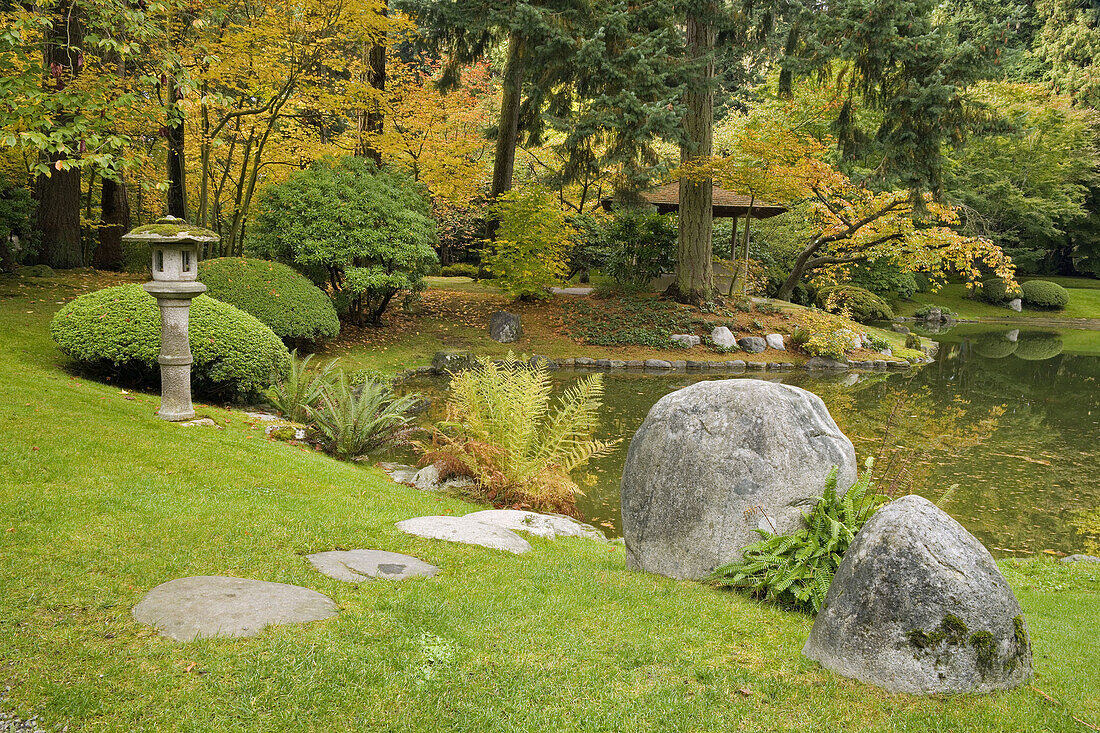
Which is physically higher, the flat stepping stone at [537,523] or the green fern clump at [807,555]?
the green fern clump at [807,555]

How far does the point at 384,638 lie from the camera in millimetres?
3232

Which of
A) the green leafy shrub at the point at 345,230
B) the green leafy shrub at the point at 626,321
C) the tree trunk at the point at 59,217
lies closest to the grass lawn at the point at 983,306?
the green leafy shrub at the point at 626,321

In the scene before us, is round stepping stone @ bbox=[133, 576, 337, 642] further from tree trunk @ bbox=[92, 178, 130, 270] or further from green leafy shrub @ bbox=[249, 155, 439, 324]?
tree trunk @ bbox=[92, 178, 130, 270]

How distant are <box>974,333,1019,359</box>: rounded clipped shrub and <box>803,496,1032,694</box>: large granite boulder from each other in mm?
20063

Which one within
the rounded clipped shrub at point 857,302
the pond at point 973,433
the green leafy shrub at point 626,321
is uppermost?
the rounded clipped shrub at point 857,302

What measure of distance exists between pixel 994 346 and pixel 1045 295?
1341 centimetres

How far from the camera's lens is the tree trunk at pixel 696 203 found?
58.2 ft

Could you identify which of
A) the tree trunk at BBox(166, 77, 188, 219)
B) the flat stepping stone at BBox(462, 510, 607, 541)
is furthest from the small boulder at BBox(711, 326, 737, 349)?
the tree trunk at BBox(166, 77, 188, 219)

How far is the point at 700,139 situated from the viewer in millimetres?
18281

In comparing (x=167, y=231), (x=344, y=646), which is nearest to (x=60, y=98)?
(x=167, y=231)

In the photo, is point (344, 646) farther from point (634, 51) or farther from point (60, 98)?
point (634, 51)

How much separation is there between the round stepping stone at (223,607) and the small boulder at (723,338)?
15.0 m

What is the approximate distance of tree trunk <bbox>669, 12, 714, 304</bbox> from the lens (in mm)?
17750

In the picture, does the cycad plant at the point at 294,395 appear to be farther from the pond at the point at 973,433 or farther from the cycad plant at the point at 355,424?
the pond at the point at 973,433
